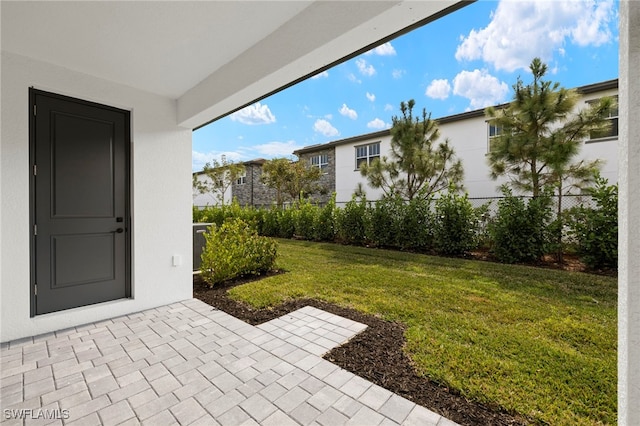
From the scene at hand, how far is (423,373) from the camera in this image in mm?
2168

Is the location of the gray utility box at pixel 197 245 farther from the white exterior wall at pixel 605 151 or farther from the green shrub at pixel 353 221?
the white exterior wall at pixel 605 151

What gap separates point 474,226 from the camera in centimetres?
649

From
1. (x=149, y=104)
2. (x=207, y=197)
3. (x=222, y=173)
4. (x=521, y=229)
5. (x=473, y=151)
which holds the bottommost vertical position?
(x=521, y=229)

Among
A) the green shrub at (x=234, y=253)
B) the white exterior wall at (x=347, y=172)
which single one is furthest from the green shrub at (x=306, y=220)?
the green shrub at (x=234, y=253)

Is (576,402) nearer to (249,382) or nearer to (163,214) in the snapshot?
(249,382)

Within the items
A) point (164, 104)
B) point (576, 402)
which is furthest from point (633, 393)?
point (164, 104)

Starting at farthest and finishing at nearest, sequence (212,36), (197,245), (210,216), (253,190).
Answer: (253,190), (210,216), (197,245), (212,36)

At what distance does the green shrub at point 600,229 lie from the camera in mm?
4738

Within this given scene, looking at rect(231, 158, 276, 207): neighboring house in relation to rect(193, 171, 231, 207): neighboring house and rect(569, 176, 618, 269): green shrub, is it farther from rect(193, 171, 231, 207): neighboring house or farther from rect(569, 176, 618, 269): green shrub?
rect(569, 176, 618, 269): green shrub

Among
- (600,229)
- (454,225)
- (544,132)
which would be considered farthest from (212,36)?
(544,132)

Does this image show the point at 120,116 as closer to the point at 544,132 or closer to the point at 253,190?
the point at 544,132

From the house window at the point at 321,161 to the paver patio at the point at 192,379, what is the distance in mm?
12999

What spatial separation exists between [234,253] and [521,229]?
18.9 ft

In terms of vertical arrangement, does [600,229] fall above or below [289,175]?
below
